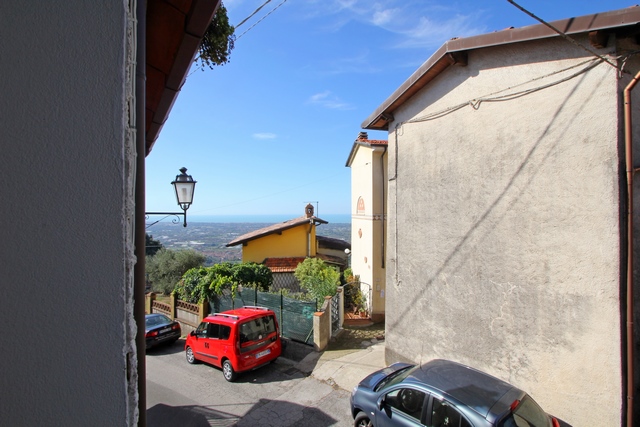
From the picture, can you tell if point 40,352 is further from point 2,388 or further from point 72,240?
point 72,240

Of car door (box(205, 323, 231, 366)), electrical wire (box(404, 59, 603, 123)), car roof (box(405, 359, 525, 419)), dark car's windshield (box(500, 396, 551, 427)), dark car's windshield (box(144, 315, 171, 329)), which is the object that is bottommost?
dark car's windshield (box(144, 315, 171, 329))

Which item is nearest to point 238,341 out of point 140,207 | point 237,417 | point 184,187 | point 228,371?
point 228,371

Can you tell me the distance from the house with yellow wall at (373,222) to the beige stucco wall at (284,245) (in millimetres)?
7789

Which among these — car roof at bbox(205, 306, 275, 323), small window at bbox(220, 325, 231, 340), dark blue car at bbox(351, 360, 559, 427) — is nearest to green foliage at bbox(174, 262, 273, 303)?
car roof at bbox(205, 306, 275, 323)

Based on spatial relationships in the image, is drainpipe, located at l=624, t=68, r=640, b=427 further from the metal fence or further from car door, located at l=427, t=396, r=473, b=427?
the metal fence

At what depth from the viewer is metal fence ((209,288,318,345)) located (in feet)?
34.8

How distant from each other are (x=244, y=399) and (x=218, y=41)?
24.6ft

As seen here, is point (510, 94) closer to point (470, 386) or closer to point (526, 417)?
point (470, 386)

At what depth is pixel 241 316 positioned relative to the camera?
9.17m

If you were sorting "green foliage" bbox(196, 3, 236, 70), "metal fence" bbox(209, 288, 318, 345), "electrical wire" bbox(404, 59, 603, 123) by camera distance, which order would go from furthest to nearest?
"metal fence" bbox(209, 288, 318, 345)
"electrical wire" bbox(404, 59, 603, 123)
"green foliage" bbox(196, 3, 236, 70)

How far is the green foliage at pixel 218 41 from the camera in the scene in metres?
3.04

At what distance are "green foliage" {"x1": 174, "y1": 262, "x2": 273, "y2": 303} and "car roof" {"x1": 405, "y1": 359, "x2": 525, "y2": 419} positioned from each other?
354 inches

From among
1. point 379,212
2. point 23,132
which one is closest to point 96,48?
point 23,132

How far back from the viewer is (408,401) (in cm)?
511
